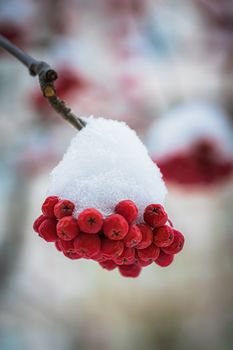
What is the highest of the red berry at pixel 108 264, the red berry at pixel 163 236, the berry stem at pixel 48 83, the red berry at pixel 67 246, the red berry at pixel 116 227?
the berry stem at pixel 48 83

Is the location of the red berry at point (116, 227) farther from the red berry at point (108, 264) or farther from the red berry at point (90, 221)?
the red berry at point (108, 264)

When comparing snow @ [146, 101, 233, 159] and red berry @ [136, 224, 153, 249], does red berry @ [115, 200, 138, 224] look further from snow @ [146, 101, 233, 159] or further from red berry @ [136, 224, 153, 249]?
snow @ [146, 101, 233, 159]

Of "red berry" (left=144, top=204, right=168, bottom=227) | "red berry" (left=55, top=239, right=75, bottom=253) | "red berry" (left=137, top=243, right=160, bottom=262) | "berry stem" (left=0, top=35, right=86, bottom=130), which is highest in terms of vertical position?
"berry stem" (left=0, top=35, right=86, bottom=130)

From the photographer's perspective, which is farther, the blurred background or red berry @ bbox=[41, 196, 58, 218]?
the blurred background

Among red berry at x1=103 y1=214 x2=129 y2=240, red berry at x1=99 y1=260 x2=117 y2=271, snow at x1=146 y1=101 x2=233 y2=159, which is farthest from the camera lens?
snow at x1=146 y1=101 x2=233 y2=159

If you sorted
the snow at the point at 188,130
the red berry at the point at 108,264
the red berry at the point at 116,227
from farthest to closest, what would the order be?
the snow at the point at 188,130
the red berry at the point at 108,264
the red berry at the point at 116,227

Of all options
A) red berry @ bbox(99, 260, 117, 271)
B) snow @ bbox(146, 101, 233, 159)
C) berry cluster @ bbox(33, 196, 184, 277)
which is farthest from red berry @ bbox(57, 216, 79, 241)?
snow @ bbox(146, 101, 233, 159)

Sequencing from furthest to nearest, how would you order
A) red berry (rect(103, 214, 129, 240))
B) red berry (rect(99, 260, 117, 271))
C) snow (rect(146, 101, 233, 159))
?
snow (rect(146, 101, 233, 159)) < red berry (rect(99, 260, 117, 271)) < red berry (rect(103, 214, 129, 240))

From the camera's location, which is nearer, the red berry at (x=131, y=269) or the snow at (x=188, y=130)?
the red berry at (x=131, y=269)

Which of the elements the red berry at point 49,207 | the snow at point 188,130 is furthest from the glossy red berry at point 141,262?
the snow at point 188,130
